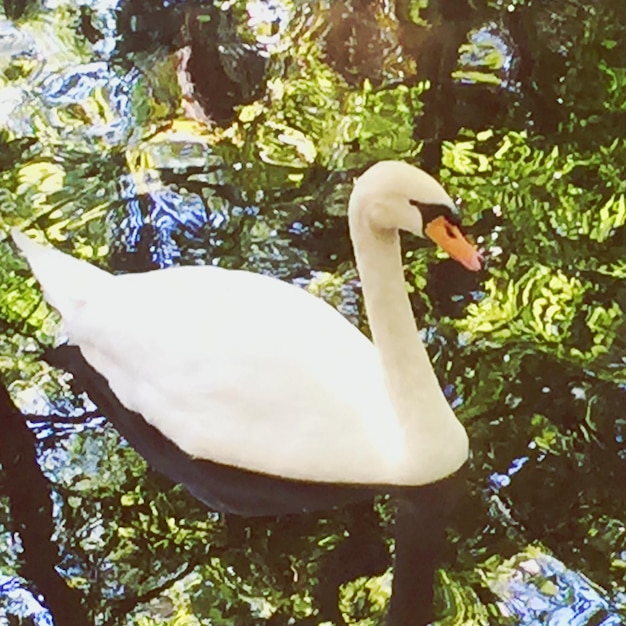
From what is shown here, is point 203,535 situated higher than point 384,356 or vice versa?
point 384,356

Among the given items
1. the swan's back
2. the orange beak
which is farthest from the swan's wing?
the orange beak

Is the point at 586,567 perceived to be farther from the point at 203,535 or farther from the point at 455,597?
the point at 203,535

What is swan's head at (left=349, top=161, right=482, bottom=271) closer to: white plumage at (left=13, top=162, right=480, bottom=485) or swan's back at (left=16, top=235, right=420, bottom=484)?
white plumage at (left=13, top=162, right=480, bottom=485)

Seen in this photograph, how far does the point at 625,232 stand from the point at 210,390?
0.56m

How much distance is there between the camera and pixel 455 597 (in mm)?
1102

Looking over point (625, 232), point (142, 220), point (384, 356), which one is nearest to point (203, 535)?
point (384, 356)

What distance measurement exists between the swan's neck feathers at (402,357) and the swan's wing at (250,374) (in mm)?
20

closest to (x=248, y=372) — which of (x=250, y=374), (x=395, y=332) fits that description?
(x=250, y=374)

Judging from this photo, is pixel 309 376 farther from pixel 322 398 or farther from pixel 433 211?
pixel 433 211

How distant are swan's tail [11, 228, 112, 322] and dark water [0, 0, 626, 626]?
0.03 m

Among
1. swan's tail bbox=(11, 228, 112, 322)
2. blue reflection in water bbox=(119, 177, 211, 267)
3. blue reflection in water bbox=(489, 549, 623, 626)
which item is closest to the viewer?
blue reflection in water bbox=(489, 549, 623, 626)

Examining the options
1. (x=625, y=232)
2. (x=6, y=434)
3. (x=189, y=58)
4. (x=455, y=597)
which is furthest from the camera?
(x=189, y=58)

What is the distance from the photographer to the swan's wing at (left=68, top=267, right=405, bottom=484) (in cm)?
117

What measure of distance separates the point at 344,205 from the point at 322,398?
0.42m
